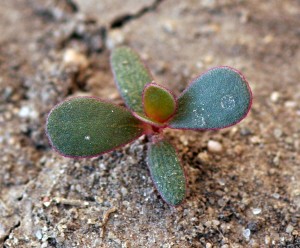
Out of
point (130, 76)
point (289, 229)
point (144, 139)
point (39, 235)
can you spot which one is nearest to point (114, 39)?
point (130, 76)

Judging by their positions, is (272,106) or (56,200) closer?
(56,200)

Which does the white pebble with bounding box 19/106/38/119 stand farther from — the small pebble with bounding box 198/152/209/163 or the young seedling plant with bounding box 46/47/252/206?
the small pebble with bounding box 198/152/209/163

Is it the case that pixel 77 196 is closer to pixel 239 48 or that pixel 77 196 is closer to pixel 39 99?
pixel 39 99

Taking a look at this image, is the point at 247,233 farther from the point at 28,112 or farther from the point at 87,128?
the point at 28,112

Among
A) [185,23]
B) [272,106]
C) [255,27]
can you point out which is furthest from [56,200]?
[255,27]

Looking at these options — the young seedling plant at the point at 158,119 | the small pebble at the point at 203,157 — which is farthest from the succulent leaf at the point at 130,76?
the small pebble at the point at 203,157

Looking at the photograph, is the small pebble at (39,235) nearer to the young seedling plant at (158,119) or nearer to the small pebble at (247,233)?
the young seedling plant at (158,119)

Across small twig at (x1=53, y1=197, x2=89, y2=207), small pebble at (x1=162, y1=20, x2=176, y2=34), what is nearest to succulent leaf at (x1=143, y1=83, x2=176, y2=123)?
small twig at (x1=53, y1=197, x2=89, y2=207)
